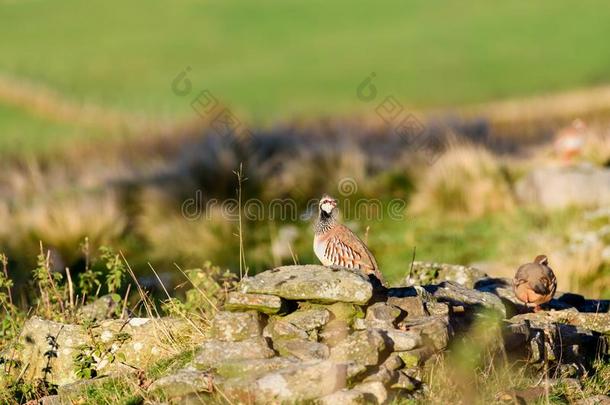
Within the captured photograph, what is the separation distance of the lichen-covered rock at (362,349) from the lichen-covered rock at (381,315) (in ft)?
1.03

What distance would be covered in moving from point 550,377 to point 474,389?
2.98ft

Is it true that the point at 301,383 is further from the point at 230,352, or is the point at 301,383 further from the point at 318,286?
the point at 318,286

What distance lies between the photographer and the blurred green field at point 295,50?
4256cm

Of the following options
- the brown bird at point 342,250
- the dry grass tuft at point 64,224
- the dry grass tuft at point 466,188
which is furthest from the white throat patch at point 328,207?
the dry grass tuft at point 466,188

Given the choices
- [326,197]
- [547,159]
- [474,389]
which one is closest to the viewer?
[474,389]

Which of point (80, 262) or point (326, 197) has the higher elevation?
point (326, 197)

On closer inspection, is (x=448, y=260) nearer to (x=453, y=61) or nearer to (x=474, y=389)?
(x=474, y=389)

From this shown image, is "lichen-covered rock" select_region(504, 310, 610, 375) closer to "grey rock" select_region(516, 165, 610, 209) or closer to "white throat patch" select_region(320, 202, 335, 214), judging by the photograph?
"white throat patch" select_region(320, 202, 335, 214)

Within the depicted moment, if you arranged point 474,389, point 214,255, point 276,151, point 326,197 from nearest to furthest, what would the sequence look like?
1. point 474,389
2. point 326,197
3. point 214,255
4. point 276,151

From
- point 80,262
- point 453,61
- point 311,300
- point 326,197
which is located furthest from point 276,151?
point 453,61

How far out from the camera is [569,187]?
17625 mm

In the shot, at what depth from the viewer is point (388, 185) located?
1969 cm

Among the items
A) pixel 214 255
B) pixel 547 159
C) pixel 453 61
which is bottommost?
pixel 214 255

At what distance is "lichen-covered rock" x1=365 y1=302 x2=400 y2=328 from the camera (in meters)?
7.62
